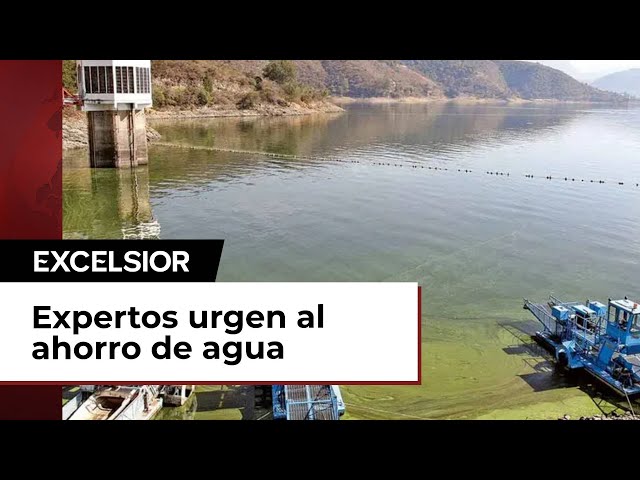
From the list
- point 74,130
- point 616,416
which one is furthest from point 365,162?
point 616,416

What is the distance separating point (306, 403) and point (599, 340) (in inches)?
223

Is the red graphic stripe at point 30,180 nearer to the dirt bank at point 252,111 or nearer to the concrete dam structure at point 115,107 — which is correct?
the concrete dam structure at point 115,107

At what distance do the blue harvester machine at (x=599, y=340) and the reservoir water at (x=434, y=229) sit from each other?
14.2 inches

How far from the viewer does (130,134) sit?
100 ft

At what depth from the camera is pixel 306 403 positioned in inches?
364

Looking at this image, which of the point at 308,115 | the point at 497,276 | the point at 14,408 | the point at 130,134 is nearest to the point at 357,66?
the point at 308,115

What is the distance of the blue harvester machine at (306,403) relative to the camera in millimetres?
9109

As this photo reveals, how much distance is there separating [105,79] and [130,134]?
303cm

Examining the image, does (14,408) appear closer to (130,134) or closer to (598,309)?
(598,309)

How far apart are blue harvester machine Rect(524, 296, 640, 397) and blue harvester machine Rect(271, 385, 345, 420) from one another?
4.72m

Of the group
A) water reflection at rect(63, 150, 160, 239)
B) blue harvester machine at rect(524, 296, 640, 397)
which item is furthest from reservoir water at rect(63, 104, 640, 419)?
blue harvester machine at rect(524, 296, 640, 397)

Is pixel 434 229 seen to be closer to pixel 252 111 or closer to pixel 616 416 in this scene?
pixel 616 416

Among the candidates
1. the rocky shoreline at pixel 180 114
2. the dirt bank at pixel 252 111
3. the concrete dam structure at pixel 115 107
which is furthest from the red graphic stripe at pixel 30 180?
the dirt bank at pixel 252 111
